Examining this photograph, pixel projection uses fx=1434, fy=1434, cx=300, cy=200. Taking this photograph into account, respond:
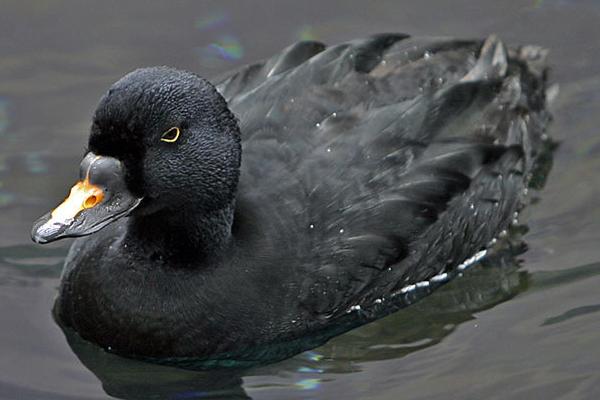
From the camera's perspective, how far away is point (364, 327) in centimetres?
873

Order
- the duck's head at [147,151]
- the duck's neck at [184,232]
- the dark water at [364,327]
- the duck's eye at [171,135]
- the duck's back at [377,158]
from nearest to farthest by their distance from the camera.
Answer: the duck's head at [147,151]
the duck's eye at [171,135]
the duck's neck at [184,232]
the dark water at [364,327]
the duck's back at [377,158]

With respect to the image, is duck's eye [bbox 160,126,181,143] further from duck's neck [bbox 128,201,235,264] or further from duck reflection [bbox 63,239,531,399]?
duck reflection [bbox 63,239,531,399]

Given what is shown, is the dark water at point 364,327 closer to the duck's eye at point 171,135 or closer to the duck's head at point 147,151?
the duck's head at point 147,151

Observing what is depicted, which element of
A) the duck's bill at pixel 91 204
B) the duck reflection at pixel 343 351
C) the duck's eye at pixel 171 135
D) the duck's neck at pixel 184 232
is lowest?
the duck reflection at pixel 343 351

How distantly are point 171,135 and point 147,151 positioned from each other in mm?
164

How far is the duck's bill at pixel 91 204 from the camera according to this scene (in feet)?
24.2

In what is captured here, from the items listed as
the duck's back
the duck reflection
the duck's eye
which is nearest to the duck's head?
the duck's eye

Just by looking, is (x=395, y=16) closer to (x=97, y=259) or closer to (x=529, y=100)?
(x=529, y=100)

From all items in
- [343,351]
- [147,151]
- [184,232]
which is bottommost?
[343,351]

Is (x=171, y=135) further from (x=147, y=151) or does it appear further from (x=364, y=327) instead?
(x=364, y=327)

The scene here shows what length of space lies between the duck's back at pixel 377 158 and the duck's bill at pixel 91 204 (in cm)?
102

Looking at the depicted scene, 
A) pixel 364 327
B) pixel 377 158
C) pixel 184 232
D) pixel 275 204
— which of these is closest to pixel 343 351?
pixel 364 327

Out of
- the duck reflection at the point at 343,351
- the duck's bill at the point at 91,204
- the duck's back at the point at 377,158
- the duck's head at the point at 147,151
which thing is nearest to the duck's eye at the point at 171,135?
the duck's head at the point at 147,151

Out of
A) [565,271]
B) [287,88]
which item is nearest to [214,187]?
[287,88]
